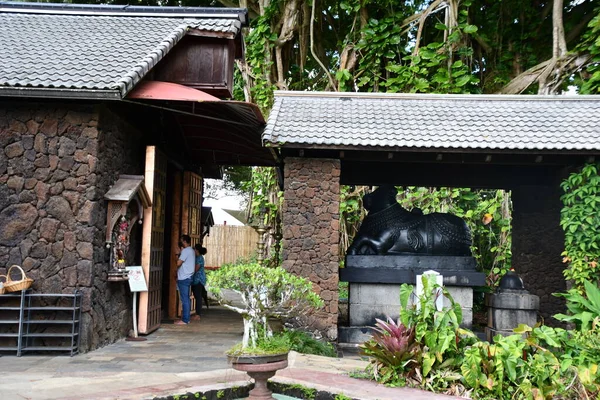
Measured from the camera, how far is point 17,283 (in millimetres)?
7195

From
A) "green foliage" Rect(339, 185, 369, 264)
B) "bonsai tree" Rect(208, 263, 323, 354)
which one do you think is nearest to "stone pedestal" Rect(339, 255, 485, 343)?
"bonsai tree" Rect(208, 263, 323, 354)

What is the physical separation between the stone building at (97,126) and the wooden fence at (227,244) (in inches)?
497

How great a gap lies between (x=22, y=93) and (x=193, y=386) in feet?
14.0

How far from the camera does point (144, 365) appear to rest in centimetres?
682

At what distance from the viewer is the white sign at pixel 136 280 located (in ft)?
27.9

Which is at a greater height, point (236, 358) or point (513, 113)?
point (513, 113)

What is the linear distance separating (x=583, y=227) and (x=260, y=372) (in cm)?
586

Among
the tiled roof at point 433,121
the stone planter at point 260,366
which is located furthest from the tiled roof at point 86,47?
the stone planter at point 260,366

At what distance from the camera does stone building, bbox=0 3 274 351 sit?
7.60 m

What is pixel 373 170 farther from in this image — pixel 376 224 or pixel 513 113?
pixel 513 113

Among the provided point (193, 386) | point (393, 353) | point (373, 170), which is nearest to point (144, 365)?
point (193, 386)

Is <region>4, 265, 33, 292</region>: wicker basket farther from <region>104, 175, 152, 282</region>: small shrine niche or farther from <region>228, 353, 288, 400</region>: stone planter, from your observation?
<region>228, 353, 288, 400</region>: stone planter

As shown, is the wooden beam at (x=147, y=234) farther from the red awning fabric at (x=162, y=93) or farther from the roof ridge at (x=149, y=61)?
the roof ridge at (x=149, y=61)

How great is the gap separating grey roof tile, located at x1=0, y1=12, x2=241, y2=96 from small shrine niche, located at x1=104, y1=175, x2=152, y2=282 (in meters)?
1.44
